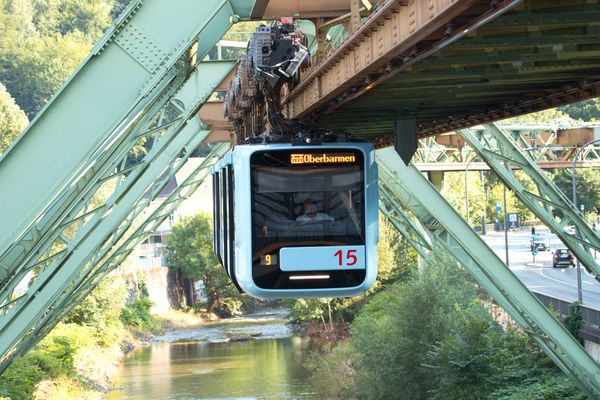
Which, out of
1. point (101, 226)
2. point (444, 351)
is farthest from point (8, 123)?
point (444, 351)

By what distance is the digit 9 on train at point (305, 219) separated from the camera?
471 inches

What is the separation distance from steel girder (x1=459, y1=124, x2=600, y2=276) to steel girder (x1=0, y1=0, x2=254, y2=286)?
948cm

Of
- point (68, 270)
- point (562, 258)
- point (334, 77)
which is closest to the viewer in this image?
point (334, 77)

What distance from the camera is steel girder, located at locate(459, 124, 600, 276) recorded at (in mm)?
18062

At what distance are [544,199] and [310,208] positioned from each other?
740 cm

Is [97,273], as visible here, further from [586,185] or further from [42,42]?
[42,42]

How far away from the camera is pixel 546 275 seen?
48500mm

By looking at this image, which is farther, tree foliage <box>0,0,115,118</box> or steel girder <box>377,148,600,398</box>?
tree foliage <box>0,0,115,118</box>

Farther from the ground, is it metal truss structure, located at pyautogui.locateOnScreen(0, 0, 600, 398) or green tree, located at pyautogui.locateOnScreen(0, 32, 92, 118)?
green tree, located at pyautogui.locateOnScreen(0, 32, 92, 118)

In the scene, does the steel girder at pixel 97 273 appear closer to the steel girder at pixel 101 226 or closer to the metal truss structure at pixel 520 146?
the steel girder at pixel 101 226

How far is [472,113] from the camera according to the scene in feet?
49.6

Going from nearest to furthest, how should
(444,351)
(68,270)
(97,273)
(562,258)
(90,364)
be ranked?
1. (68,270)
2. (444,351)
3. (97,273)
4. (90,364)
5. (562,258)

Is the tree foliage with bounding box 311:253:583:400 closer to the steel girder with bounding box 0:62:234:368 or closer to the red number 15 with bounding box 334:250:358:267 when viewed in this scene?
the steel girder with bounding box 0:62:234:368

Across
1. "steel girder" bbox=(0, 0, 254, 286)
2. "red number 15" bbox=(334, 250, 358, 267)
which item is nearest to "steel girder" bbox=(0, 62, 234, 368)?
"red number 15" bbox=(334, 250, 358, 267)
